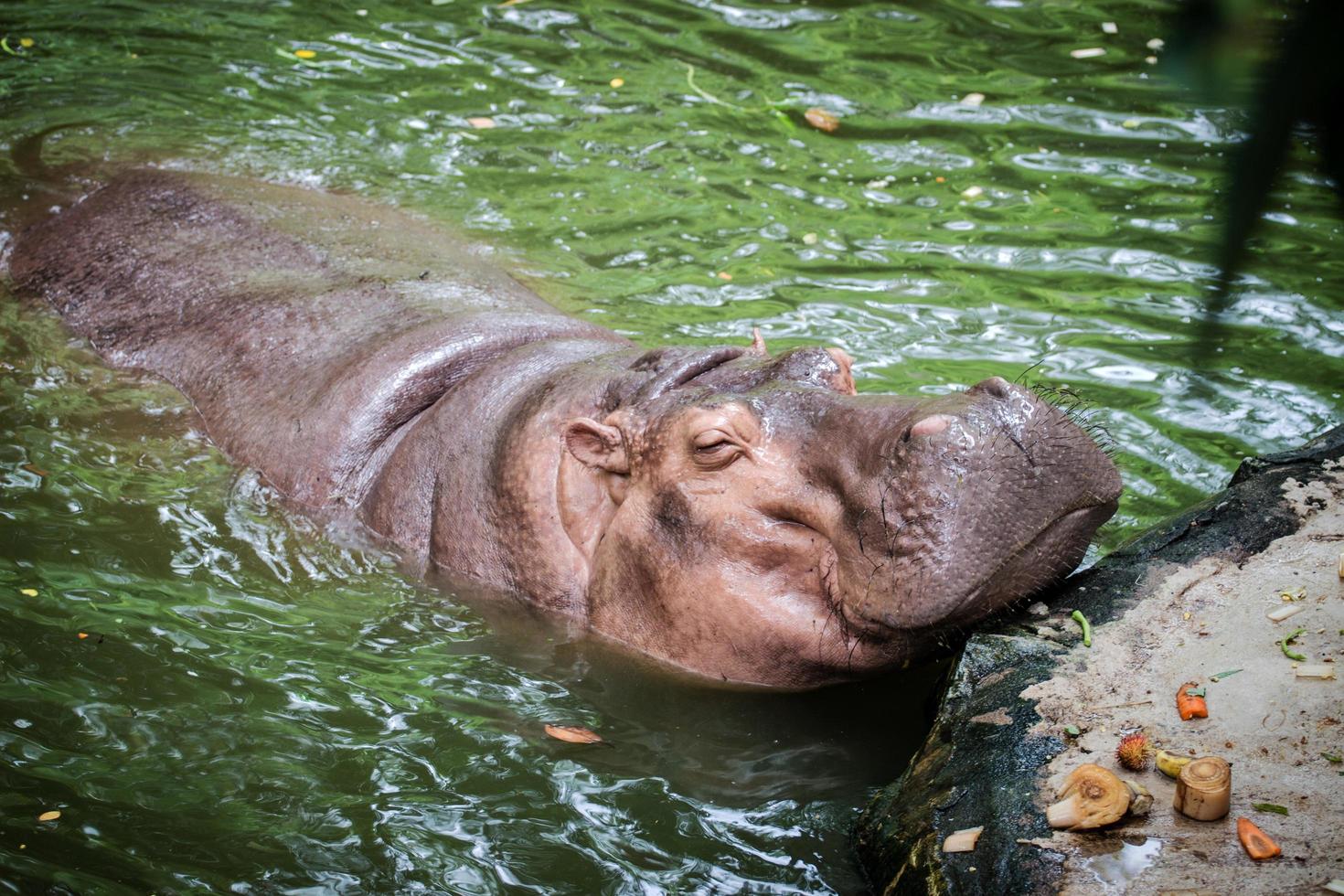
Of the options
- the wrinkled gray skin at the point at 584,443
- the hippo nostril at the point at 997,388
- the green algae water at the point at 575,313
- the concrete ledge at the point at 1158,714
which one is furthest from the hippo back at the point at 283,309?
the concrete ledge at the point at 1158,714

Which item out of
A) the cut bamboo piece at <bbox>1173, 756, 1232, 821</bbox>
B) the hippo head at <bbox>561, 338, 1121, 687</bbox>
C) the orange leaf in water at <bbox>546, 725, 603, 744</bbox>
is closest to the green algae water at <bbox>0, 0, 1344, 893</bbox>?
the orange leaf in water at <bbox>546, 725, 603, 744</bbox>

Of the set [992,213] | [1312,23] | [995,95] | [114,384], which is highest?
[1312,23]

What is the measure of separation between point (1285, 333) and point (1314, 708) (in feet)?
15.0

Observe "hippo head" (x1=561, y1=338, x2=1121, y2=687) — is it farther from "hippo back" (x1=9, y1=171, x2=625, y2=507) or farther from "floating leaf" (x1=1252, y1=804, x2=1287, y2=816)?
"hippo back" (x1=9, y1=171, x2=625, y2=507)

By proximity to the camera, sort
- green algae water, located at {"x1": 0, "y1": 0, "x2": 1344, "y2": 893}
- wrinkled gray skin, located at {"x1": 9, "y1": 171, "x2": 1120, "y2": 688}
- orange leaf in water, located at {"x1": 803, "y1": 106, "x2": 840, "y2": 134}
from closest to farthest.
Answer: green algae water, located at {"x1": 0, "y1": 0, "x2": 1344, "y2": 893}, wrinkled gray skin, located at {"x1": 9, "y1": 171, "x2": 1120, "y2": 688}, orange leaf in water, located at {"x1": 803, "y1": 106, "x2": 840, "y2": 134}

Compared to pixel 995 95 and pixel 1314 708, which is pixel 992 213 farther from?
pixel 1314 708

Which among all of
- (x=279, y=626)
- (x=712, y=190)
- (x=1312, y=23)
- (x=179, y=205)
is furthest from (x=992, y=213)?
(x=1312, y=23)

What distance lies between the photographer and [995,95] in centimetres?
999

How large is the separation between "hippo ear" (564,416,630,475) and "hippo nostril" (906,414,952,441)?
45.3 inches

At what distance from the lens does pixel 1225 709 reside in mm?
3293

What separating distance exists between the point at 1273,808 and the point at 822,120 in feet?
24.6

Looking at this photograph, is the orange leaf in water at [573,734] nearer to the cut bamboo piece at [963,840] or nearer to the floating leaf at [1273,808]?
the cut bamboo piece at [963,840]

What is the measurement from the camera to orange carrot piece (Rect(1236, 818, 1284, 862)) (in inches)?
107

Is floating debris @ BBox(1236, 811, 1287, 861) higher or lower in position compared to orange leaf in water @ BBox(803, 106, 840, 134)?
lower
